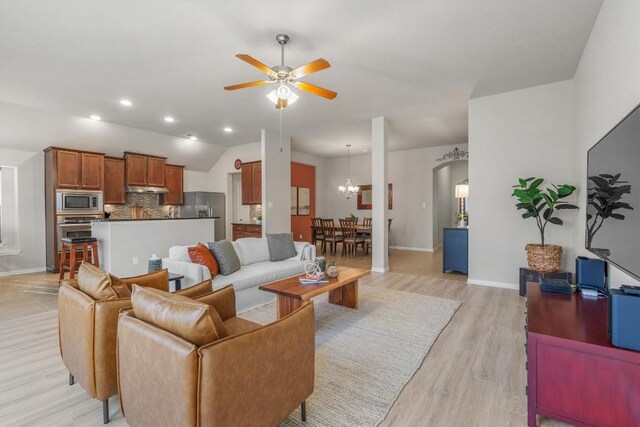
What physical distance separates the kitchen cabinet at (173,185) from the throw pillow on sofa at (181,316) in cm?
680

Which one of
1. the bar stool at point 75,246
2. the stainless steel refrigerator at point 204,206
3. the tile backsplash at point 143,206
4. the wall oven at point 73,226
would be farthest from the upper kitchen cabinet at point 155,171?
the bar stool at point 75,246

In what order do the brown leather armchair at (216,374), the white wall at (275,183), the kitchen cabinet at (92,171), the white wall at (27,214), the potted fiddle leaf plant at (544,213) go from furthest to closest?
the white wall at (275,183) < the kitchen cabinet at (92,171) < the white wall at (27,214) < the potted fiddle leaf plant at (544,213) < the brown leather armchair at (216,374)

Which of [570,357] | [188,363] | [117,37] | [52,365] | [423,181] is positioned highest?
[117,37]

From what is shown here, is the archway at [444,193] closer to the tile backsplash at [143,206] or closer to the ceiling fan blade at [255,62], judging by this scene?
the ceiling fan blade at [255,62]

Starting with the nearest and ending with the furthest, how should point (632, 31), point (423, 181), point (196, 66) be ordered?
point (632, 31) → point (196, 66) → point (423, 181)

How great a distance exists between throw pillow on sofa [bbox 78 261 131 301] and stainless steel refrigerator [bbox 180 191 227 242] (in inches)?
229

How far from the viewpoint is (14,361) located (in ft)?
7.93

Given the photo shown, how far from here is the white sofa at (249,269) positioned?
128 inches

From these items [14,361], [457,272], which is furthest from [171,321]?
[457,272]

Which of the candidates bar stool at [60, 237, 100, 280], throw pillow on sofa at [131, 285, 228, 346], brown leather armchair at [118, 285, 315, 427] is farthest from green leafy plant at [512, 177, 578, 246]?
bar stool at [60, 237, 100, 280]

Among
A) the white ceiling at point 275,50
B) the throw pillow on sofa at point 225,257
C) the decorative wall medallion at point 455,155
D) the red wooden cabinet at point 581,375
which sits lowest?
the red wooden cabinet at point 581,375

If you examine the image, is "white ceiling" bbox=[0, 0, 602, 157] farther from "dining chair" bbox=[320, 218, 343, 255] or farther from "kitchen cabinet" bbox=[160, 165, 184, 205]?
"dining chair" bbox=[320, 218, 343, 255]

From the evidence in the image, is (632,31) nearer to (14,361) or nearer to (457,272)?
(457,272)

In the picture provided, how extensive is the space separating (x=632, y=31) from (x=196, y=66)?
12.5 ft
